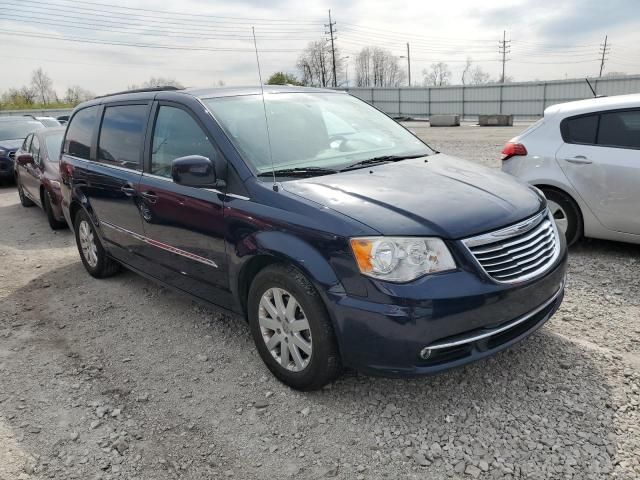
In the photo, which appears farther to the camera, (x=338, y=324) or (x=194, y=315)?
(x=194, y=315)

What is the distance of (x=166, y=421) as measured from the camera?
2.96 meters

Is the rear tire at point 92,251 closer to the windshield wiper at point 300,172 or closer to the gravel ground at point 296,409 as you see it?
the gravel ground at point 296,409

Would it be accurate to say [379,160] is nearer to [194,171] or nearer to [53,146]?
[194,171]

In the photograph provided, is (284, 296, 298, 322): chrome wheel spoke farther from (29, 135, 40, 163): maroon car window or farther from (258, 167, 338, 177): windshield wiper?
(29, 135, 40, 163): maroon car window

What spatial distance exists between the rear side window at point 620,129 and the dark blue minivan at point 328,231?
2.08 meters

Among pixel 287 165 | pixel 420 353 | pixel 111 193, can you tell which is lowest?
pixel 420 353

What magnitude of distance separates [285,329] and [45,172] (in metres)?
6.27

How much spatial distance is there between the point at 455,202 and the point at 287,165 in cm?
107

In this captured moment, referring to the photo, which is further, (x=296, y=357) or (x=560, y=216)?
(x=560, y=216)

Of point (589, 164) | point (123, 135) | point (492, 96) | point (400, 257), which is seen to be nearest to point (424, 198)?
point (400, 257)

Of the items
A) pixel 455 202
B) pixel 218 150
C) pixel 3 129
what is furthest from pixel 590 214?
pixel 3 129

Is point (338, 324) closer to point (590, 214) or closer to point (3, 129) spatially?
point (590, 214)

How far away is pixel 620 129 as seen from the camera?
493cm

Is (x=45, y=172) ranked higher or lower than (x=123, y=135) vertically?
lower
